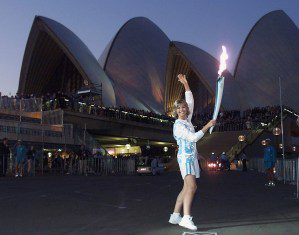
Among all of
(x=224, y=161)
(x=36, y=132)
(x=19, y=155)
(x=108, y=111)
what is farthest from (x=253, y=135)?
(x=19, y=155)

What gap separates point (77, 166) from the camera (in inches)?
1001

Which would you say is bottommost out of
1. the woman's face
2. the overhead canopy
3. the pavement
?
the pavement

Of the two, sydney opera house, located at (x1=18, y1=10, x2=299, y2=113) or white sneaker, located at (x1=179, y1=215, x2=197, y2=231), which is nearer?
white sneaker, located at (x1=179, y1=215, x2=197, y2=231)

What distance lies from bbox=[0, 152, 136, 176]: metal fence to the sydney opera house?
29789mm

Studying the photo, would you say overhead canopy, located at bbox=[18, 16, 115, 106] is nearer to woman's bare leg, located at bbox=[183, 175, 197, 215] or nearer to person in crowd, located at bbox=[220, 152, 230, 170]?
person in crowd, located at bbox=[220, 152, 230, 170]

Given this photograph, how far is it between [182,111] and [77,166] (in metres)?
19.8

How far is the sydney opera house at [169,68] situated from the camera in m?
60.3

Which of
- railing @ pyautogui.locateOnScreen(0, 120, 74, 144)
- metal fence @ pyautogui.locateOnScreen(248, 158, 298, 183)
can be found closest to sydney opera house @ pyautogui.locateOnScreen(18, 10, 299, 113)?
railing @ pyautogui.locateOnScreen(0, 120, 74, 144)

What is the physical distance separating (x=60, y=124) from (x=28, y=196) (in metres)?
A: 19.1

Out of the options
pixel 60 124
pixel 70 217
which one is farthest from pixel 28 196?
pixel 60 124

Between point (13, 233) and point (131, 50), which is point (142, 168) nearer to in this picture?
point (13, 233)

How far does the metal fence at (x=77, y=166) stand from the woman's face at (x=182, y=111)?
16.7m

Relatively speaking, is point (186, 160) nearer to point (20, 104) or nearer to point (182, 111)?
point (182, 111)

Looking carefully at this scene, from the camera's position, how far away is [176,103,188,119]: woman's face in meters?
6.27
